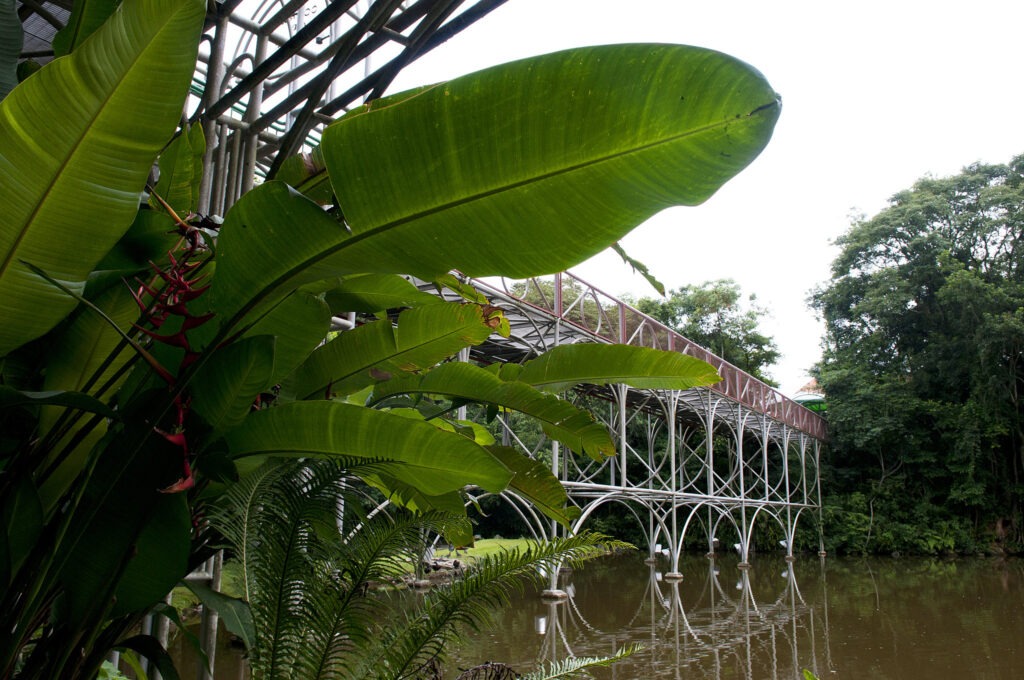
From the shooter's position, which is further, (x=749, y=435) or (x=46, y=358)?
(x=749, y=435)

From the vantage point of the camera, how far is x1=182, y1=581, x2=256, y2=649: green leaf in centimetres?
137

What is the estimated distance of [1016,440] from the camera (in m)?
16.2

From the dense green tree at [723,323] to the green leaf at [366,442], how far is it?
20.7m

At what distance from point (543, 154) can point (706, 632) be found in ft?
21.1

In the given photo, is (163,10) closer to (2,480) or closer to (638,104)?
(638,104)

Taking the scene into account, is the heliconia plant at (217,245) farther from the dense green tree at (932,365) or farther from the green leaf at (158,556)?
the dense green tree at (932,365)

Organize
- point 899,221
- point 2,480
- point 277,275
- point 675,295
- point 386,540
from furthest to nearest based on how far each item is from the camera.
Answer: point 675,295
point 899,221
point 386,540
point 2,480
point 277,275

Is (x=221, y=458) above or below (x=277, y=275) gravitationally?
below

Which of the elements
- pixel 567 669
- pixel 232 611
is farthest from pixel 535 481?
pixel 232 611

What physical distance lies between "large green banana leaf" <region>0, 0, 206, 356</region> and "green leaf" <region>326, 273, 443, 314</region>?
548 mm

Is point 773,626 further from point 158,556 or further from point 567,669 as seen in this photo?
point 158,556

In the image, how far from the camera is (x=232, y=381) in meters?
1.13

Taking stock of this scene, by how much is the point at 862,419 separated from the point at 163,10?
18483mm

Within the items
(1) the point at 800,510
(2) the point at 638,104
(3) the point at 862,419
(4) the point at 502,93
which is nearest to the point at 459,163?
(4) the point at 502,93
